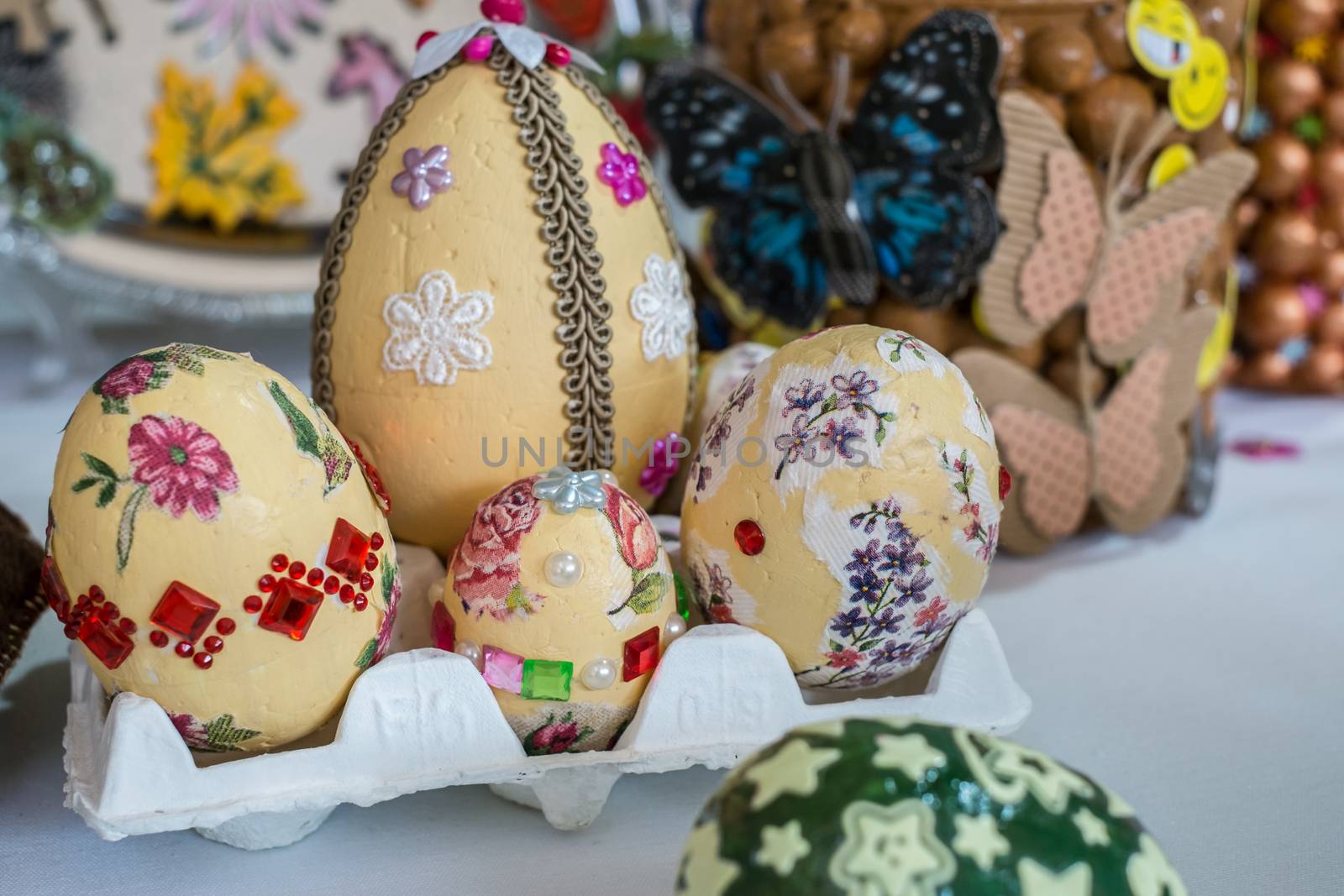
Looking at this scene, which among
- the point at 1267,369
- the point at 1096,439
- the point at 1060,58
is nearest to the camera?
the point at 1060,58

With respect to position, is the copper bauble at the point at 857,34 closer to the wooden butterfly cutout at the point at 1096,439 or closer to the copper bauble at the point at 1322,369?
the wooden butterfly cutout at the point at 1096,439

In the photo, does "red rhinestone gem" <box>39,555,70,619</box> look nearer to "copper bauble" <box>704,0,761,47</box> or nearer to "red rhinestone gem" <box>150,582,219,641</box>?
"red rhinestone gem" <box>150,582,219,641</box>

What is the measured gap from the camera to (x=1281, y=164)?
65.0 inches

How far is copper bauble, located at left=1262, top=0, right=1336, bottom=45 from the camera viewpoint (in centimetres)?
161

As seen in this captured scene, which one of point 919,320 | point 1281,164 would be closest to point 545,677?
point 919,320

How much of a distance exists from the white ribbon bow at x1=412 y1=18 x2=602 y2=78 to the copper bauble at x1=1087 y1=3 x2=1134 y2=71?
57cm

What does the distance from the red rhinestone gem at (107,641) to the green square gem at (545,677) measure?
0.78 feet

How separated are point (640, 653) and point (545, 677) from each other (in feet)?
0.21

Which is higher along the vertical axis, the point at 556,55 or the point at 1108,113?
the point at 556,55

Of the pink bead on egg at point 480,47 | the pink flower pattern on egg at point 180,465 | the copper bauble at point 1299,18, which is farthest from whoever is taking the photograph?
the copper bauble at point 1299,18

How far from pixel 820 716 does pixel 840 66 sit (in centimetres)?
67

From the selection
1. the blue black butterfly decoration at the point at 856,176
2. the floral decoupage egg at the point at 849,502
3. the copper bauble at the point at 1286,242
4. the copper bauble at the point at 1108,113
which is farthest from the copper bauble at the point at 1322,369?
the floral decoupage egg at the point at 849,502

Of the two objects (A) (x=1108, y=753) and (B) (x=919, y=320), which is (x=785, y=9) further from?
(A) (x=1108, y=753)

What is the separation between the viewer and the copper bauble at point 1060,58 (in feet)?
3.81
